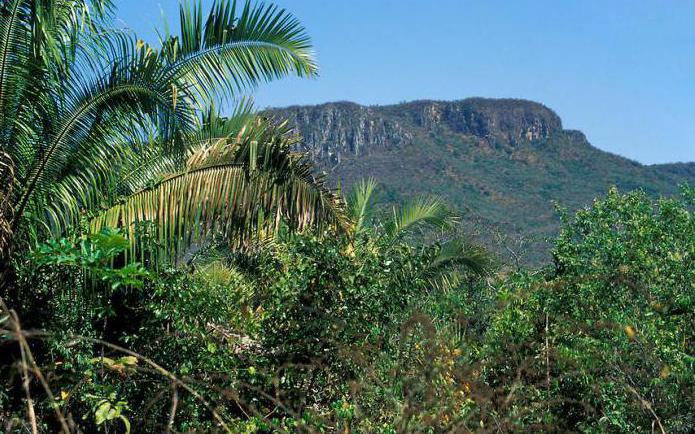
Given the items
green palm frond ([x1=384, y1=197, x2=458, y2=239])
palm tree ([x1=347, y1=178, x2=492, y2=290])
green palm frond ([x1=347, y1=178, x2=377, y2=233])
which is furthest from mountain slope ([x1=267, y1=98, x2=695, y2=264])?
green palm frond ([x1=347, y1=178, x2=377, y2=233])

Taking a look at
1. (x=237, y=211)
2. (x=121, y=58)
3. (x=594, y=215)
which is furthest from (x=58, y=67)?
(x=594, y=215)

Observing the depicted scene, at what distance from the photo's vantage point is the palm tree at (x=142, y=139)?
6195 millimetres

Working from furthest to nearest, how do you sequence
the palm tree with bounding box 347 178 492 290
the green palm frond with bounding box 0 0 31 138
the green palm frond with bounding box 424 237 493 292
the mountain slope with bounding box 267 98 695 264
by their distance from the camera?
the mountain slope with bounding box 267 98 695 264, the green palm frond with bounding box 424 237 493 292, the palm tree with bounding box 347 178 492 290, the green palm frond with bounding box 0 0 31 138

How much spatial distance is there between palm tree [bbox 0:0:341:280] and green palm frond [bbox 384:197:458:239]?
6892 mm

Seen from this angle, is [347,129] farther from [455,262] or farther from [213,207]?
[213,207]

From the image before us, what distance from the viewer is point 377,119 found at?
4043 inches

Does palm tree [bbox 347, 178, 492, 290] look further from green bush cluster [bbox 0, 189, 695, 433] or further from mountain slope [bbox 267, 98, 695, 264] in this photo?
mountain slope [bbox 267, 98, 695, 264]

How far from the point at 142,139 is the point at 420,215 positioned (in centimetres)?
803

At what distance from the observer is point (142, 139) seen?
270 inches

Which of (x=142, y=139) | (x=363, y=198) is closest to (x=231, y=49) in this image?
(x=142, y=139)

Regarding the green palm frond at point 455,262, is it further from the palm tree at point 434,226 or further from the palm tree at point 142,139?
the palm tree at point 142,139

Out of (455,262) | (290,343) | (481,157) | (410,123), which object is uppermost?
(410,123)

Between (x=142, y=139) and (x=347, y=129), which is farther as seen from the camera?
(x=347, y=129)

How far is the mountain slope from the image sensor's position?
279 ft
